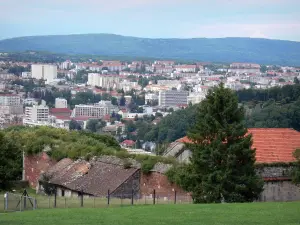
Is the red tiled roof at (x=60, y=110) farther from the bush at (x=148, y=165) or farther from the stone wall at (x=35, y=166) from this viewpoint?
the bush at (x=148, y=165)

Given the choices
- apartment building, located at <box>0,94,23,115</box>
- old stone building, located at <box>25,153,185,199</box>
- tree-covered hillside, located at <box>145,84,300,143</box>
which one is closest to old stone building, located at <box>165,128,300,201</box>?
old stone building, located at <box>25,153,185,199</box>

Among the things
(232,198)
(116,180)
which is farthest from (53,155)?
(232,198)

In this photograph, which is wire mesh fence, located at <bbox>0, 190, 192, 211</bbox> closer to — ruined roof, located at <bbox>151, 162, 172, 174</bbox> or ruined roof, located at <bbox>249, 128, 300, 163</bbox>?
ruined roof, located at <bbox>151, 162, 172, 174</bbox>

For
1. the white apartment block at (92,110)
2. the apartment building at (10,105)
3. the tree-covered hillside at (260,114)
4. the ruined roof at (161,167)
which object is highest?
the ruined roof at (161,167)

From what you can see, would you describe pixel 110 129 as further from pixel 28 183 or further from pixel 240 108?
pixel 240 108

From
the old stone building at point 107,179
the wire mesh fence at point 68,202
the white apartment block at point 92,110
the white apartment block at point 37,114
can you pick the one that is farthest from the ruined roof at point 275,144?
the white apartment block at point 92,110

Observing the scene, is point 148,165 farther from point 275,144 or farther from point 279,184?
point 275,144

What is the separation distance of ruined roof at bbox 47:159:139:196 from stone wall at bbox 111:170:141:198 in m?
0.10

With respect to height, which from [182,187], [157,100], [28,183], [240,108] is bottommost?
[157,100]

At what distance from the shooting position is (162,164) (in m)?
25.1

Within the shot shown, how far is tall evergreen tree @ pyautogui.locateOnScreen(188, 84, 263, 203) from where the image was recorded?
66.9ft

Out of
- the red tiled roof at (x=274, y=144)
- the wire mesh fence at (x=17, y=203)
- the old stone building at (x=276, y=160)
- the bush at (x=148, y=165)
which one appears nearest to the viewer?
the wire mesh fence at (x=17, y=203)

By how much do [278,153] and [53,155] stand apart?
8889 mm

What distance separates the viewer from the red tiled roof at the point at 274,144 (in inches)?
998
